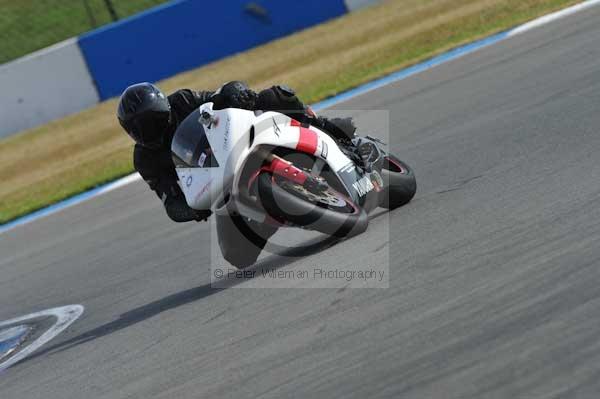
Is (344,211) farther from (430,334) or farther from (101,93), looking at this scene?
(101,93)

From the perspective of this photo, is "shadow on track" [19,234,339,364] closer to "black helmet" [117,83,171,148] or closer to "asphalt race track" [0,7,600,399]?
"asphalt race track" [0,7,600,399]

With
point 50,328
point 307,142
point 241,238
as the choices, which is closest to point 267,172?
point 307,142

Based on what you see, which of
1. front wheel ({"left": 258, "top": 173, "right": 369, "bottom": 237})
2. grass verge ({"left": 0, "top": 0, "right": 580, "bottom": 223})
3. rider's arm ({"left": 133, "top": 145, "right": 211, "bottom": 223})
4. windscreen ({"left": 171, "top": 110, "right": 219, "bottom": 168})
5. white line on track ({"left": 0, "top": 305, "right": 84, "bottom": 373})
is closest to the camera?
front wheel ({"left": 258, "top": 173, "right": 369, "bottom": 237})

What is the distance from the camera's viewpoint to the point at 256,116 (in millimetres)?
6074

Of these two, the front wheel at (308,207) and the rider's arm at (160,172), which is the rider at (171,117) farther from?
the front wheel at (308,207)

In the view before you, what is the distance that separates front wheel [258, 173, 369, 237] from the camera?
5.75 meters

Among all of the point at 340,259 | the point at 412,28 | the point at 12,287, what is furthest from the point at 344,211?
the point at 412,28

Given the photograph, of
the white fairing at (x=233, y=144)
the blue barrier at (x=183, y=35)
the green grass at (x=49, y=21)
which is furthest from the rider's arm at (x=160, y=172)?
the green grass at (x=49, y=21)

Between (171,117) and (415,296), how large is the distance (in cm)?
259

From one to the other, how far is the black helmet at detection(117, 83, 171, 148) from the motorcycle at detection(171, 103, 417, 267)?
28 cm

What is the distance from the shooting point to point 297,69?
60.5 ft

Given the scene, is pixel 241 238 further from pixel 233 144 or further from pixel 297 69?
pixel 297 69

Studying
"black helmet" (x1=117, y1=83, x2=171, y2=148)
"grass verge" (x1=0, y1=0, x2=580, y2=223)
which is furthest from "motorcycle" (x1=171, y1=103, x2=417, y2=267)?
"grass verge" (x1=0, y1=0, x2=580, y2=223)

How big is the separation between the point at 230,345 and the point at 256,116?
5.47ft
